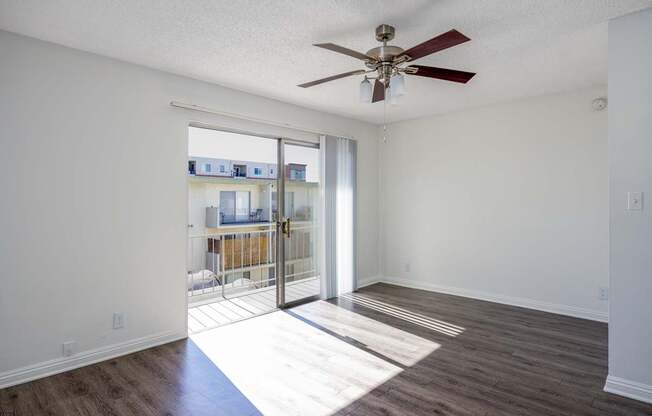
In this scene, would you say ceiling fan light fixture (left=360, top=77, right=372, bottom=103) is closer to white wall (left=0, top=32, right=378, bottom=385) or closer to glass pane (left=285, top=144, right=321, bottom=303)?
white wall (left=0, top=32, right=378, bottom=385)

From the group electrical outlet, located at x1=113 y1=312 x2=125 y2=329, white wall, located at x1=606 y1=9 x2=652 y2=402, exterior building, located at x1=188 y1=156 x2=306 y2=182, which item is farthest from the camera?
exterior building, located at x1=188 y1=156 x2=306 y2=182

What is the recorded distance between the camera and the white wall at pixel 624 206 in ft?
7.71

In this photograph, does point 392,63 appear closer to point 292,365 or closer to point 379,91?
point 379,91

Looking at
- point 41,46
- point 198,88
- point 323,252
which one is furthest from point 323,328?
point 41,46

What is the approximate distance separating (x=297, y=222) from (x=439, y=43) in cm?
316

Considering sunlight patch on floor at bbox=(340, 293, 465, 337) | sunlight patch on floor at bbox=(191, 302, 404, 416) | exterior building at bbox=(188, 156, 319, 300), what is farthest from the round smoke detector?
exterior building at bbox=(188, 156, 319, 300)

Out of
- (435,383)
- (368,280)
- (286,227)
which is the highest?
(286,227)

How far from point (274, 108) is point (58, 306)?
2821mm

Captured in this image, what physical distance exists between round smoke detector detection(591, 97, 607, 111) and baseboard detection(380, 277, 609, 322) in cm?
216

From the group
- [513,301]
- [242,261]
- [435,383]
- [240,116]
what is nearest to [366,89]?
[240,116]

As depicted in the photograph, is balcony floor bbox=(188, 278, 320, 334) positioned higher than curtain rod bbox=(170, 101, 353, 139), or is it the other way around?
curtain rod bbox=(170, 101, 353, 139)

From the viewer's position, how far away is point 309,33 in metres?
2.62

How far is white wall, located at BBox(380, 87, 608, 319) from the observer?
4.00m

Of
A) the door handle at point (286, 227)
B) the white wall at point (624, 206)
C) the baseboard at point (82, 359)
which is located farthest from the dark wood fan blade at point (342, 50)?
the baseboard at point (82, 359)
